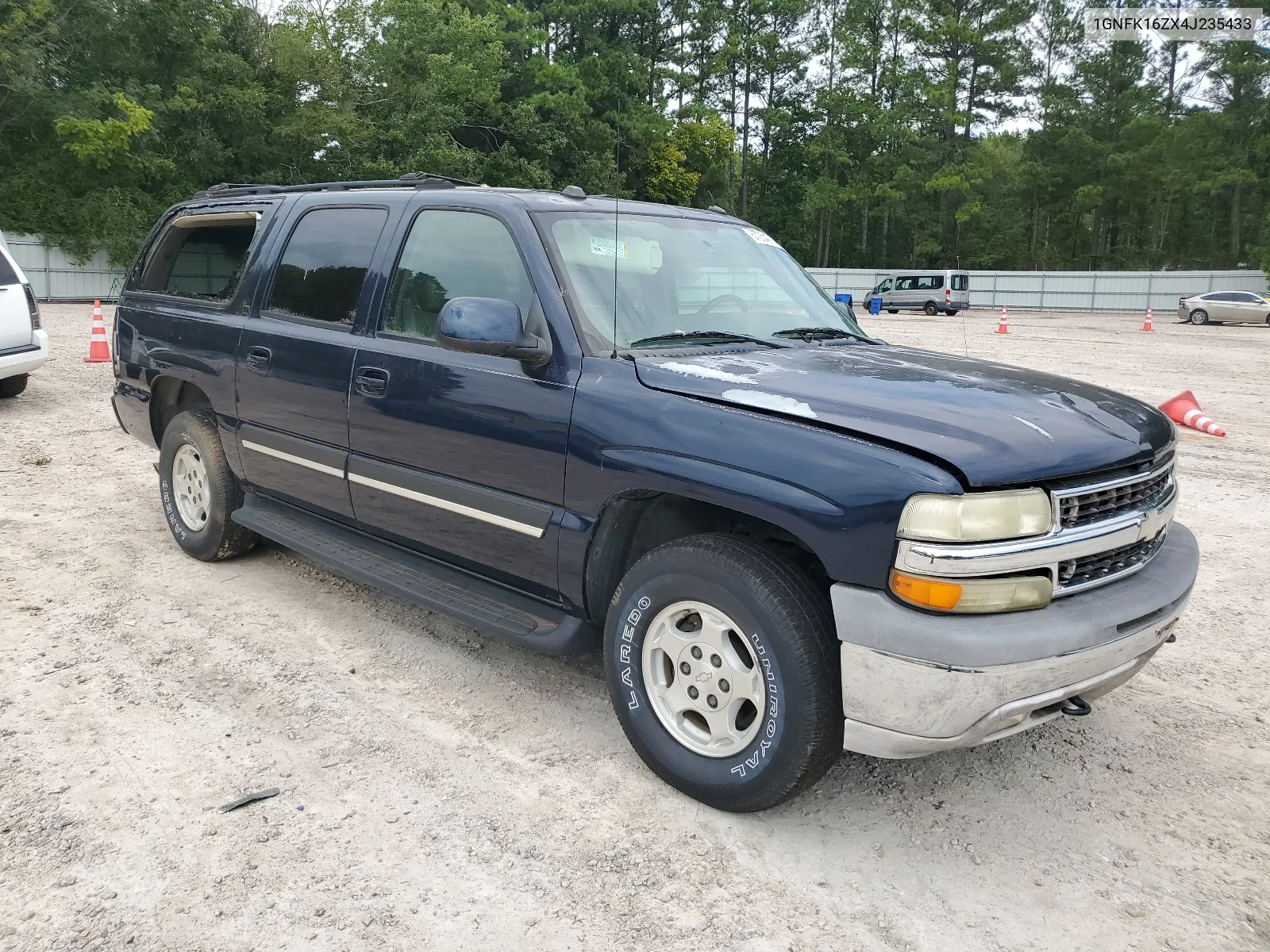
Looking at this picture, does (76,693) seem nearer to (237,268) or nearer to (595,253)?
(237,268)

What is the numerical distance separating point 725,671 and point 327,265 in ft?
8.86

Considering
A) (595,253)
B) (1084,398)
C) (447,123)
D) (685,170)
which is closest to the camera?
(1084,398)

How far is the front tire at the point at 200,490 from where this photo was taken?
5.10 meters

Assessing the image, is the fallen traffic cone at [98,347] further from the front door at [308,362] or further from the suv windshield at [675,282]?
the suv windshield at [675,282]

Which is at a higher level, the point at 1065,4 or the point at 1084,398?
the point at 1065,4

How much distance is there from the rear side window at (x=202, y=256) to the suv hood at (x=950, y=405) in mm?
2764

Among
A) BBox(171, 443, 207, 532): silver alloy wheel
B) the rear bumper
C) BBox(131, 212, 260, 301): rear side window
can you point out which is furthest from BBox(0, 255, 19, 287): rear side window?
BBox(171, 443, 207, 532): silver alloy wheel

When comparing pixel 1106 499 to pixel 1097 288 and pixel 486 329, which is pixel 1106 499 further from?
pixel 1097 288

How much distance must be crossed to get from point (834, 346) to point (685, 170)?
51.7 metres

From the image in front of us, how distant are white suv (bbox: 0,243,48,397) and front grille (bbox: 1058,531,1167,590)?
10.2 m

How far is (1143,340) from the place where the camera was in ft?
79.7

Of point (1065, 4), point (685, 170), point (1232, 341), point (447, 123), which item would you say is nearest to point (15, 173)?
point (447, 123)

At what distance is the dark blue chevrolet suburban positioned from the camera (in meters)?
2.66

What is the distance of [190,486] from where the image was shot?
540 centimetres
